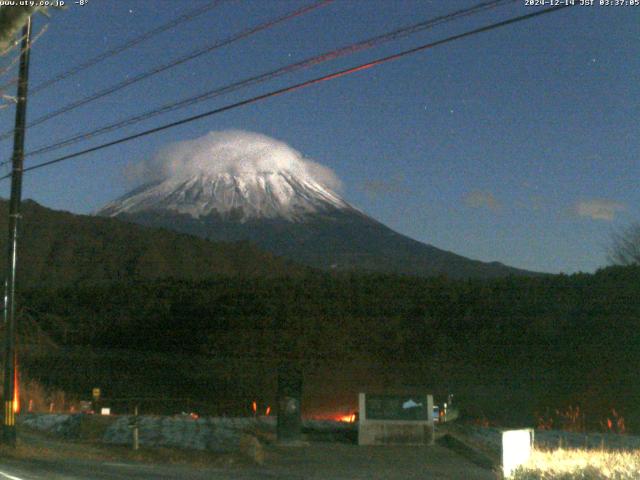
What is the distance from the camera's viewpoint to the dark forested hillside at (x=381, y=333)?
3903 centimetres

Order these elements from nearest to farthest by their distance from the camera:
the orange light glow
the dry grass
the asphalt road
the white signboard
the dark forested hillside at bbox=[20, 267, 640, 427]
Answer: the dry grass → the white signboard → the asphalt road → the orange light glow → the dark forested hillside at bbox=[20, 267, 640, 427]

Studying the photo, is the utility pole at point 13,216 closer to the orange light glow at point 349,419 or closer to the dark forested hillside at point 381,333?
the orange light glow at point 349,419

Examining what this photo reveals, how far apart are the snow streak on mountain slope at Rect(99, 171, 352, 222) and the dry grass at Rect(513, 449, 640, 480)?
121463mm

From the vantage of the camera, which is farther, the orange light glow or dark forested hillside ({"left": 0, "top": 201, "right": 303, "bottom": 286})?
dark forested hillside ({"left": 0, "top": 201, "right": 303, "bottom": 286})

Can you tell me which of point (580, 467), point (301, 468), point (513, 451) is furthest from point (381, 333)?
point (580, 467)

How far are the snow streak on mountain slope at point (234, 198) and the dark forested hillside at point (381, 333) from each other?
83.0 meters

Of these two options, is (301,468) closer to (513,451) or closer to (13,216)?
(513,451)

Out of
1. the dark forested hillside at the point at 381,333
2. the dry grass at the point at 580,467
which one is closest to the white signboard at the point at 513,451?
the dry grass at the point at 580,467

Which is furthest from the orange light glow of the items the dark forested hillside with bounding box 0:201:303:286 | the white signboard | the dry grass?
the dark forested hillside with bounding box 0:201:303:286

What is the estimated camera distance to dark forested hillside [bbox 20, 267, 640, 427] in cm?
3903

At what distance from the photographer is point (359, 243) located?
380ft

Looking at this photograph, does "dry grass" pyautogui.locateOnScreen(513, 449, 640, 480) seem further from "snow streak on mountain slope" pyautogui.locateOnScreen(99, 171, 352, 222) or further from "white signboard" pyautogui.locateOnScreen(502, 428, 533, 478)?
"snow streak on mountain slope" pyautogui.locateOnScreen(99, 171, 352, 222)

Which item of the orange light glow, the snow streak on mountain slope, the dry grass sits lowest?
the orange light glow

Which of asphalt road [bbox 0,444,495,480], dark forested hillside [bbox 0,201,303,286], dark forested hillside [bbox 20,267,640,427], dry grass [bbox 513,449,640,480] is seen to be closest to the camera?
dry grass [bbox 513,449,640,480]
